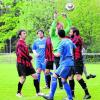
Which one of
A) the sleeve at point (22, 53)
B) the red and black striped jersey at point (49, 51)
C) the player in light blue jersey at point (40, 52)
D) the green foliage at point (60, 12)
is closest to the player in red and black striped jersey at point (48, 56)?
the red and black striped jersey at point (49, 51)

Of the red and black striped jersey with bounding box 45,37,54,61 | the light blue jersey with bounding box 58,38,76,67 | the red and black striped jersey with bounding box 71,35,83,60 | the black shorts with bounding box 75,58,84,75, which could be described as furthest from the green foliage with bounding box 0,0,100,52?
the light blue jersey with bounding box 58,38,76,67

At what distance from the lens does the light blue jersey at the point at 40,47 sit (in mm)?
16188

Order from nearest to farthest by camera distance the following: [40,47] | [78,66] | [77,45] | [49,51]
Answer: [78,66], [77,45], [49,51], [40,47]

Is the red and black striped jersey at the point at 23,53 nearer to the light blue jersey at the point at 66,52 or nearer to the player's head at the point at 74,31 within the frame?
the player's head at the point at 74,31

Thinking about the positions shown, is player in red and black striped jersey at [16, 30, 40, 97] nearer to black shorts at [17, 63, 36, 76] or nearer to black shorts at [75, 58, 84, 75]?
black shorts at [17, 63, 36, 76]

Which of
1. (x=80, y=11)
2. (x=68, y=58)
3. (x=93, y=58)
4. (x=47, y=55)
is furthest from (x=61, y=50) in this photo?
(x=80, y=11)

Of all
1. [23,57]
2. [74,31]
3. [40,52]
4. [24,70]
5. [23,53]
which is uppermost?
[74,31]

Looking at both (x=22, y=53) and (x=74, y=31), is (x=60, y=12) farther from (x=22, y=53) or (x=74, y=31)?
(x=74, y=31)

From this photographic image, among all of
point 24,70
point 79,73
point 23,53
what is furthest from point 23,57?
point 79,73

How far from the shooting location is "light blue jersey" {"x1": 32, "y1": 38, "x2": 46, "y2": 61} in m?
16.2

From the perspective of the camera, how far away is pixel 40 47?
641 inches

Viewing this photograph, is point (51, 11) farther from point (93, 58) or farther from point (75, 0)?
point (93, 58)

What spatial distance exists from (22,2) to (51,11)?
977 cm

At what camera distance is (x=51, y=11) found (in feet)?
171
